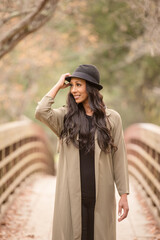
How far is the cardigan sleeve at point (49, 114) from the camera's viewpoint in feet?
11.0

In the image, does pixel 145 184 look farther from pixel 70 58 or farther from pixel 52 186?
pixel 70 58

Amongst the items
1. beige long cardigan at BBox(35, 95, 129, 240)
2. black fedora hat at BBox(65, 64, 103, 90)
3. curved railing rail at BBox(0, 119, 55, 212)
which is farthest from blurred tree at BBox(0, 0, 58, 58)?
beige long cardigan at BBox(35, 95, 129, 240)

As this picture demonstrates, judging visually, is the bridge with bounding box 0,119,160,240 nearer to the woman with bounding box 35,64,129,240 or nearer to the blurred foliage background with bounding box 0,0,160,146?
the woman with bounding box 35,64,129,240

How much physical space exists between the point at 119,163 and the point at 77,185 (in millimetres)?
432

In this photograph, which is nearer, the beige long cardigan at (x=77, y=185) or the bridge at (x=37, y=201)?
the beige long cardigan at (x=77, y=185)

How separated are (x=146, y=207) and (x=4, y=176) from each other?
2.32m

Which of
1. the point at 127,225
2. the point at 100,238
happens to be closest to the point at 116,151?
the point at 100,238

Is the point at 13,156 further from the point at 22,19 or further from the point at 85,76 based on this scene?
the point at 85,76

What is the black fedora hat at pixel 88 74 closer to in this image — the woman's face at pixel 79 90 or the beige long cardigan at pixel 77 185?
the woman's face at pixel 79 90

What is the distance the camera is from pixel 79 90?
11.3 feet

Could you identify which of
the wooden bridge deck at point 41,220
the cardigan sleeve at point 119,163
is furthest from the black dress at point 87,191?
the wooden bridge deck at point 41,220

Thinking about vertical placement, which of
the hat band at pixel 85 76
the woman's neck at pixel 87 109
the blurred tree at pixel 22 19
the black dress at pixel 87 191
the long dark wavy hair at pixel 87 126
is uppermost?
the blurred tree at pixel 22 19

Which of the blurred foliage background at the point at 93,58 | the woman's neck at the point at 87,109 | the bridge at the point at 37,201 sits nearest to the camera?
the woman's neck at the point at 87,109

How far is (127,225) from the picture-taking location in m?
5.51
